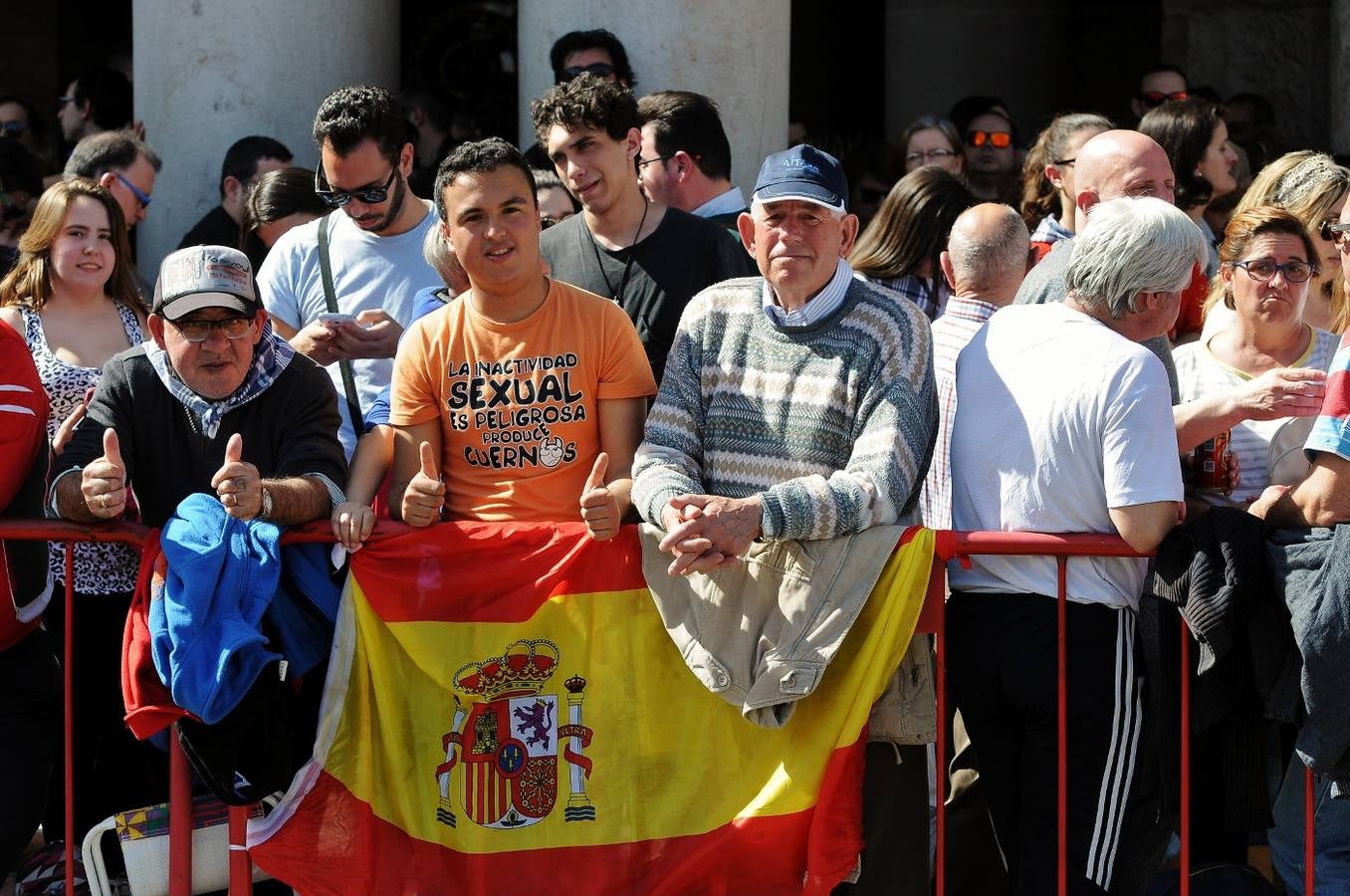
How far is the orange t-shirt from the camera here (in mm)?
4699

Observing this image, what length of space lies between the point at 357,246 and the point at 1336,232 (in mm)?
3073

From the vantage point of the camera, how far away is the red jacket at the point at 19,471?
4766 mm

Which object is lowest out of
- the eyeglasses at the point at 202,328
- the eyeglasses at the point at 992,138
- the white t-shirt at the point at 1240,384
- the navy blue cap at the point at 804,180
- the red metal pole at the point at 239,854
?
the red metal pole at the point at 239,854

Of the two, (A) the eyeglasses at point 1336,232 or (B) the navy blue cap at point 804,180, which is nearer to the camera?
(B) the navy blue cap at point 804,180

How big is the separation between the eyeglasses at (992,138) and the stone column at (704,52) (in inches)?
48.0

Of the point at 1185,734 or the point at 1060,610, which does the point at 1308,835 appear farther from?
the point at 1060,610

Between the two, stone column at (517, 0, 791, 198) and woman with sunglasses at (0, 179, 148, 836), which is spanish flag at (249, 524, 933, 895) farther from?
stone column at (517, 0, 791, 198)

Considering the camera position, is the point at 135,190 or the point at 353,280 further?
the point at 135,190

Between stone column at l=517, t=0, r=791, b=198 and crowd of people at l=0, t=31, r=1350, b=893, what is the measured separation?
192cm

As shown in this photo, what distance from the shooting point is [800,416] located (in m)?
4.46

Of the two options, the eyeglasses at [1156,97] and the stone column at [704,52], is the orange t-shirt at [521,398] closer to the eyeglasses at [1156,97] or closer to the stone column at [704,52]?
the stone column at [704,52]

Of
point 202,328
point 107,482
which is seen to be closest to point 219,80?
point 202,328

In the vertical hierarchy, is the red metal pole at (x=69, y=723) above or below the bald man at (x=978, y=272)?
below

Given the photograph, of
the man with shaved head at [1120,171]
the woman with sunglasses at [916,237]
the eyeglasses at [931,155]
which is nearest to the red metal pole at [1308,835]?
the man with shaved head at [1120,171]
